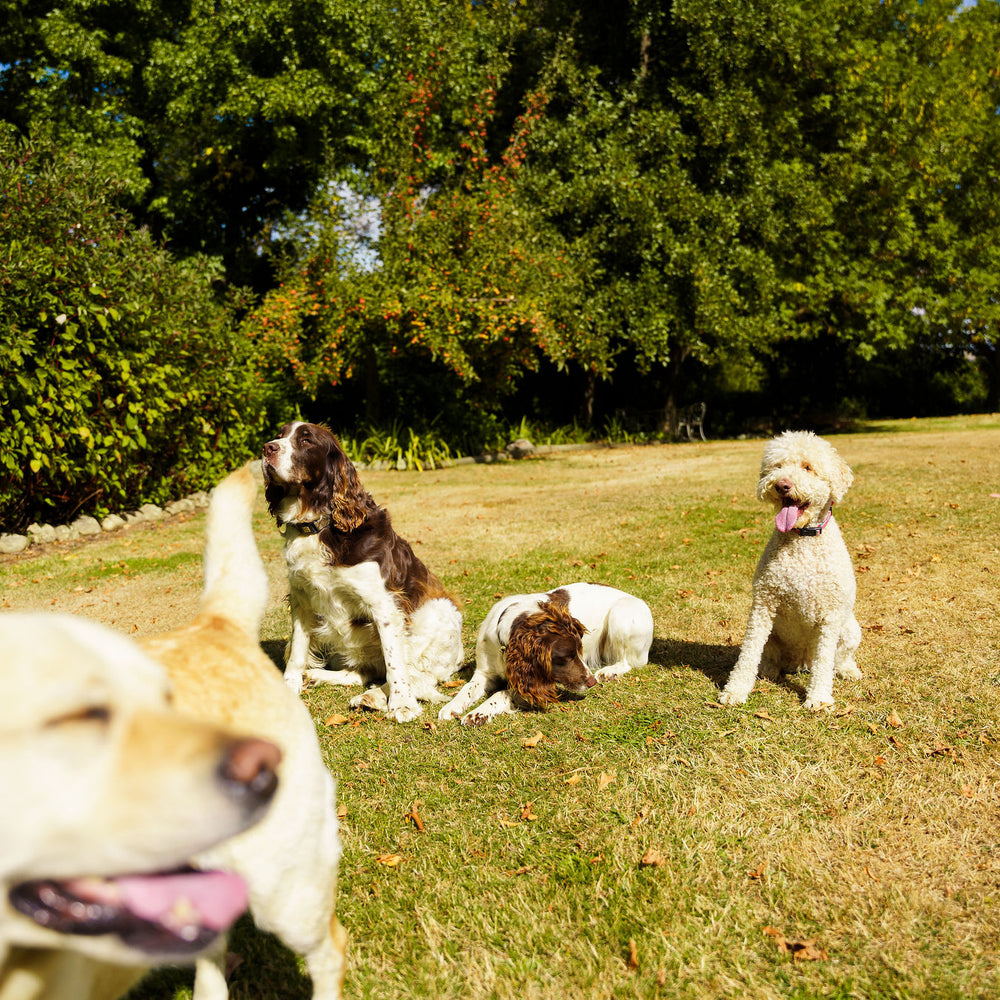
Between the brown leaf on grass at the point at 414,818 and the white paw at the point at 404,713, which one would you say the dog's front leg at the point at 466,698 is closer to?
the white paw at the point at 404,713

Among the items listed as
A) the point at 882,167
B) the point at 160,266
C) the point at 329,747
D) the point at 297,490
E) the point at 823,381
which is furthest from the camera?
the point at 823,381

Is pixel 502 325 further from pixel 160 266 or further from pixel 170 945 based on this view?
pixel 170 945

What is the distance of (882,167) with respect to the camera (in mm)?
20969

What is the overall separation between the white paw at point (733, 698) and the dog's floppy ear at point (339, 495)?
2.36 meters

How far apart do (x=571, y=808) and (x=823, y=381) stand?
86.5 ft

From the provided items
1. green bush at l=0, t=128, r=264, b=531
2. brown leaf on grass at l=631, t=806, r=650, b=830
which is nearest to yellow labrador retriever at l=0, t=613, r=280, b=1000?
brown leaf on grass at l=631, t=806, r=650, b=830

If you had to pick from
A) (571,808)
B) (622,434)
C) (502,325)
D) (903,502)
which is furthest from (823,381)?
(571,808)

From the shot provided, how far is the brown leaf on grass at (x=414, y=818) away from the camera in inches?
126

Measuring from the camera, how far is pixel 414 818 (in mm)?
3248

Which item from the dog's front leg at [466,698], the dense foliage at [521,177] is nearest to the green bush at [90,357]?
the dense foliage at [521,177]

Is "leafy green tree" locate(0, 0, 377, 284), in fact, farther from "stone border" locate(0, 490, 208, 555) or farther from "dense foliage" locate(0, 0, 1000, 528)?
"stone border" locate(0, 490, 208, 555)

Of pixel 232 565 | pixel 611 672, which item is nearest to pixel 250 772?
pixel 232 565

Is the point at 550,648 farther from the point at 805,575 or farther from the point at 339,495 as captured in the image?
the point at 339,495

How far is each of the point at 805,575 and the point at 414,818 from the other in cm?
237
